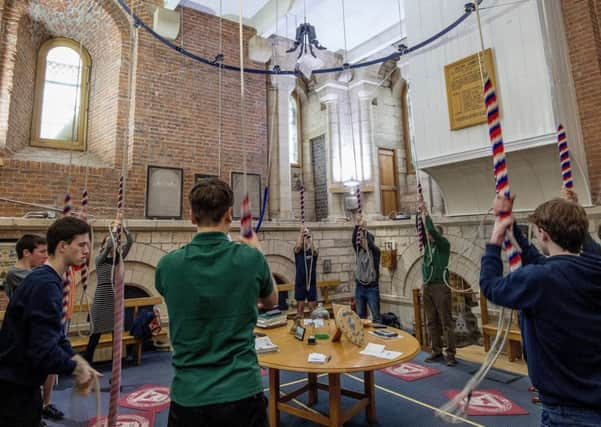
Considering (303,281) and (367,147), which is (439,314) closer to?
(303,281)

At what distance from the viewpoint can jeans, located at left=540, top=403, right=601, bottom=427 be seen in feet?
3.46

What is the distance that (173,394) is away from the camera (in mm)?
1116

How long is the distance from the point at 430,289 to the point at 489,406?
1384 mm

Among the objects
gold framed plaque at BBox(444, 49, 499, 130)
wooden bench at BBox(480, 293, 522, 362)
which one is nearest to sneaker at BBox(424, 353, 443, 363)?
wooden bench at BBox(480, 293, 522, 362)

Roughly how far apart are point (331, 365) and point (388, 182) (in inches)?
246

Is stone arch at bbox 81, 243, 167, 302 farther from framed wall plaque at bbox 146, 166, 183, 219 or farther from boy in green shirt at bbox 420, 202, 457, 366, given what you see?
boy in green shirt at bbox 420, 202, 457, 366

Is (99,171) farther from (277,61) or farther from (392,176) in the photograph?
(392,176)

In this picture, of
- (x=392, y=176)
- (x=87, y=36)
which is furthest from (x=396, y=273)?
(x=87, y=36)

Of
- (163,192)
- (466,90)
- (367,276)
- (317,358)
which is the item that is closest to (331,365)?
(317,358)

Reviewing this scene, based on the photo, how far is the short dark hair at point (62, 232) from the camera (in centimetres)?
155

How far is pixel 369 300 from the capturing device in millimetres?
4469

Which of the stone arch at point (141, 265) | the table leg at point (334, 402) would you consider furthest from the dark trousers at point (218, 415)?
the stone arch at point (141, 265)

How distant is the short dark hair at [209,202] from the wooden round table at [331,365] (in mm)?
1302

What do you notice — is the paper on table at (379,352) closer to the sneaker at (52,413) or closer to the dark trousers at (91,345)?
the sneaker at (52,413)
